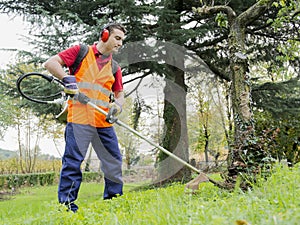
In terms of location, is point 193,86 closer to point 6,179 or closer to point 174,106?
point 174,106

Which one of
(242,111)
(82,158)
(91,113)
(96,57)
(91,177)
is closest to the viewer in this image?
(82,158)

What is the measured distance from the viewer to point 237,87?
4535 millimetres

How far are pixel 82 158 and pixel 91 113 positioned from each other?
464 millimetres

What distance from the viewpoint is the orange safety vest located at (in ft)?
11.1

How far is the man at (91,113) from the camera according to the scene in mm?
3273

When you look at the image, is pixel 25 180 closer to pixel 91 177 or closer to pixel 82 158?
pixel 91 177

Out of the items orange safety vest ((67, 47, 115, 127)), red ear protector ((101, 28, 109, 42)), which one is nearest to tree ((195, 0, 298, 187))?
orange safety vest ((67, 47, 115, 127))

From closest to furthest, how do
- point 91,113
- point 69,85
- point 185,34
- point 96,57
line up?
point 69,85 < point 91,113 < point 96,57 < point 185,34


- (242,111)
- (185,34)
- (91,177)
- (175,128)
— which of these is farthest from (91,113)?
(91,177)

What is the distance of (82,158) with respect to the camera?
11.0 feet

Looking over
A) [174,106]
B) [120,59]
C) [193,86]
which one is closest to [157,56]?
[120,59]

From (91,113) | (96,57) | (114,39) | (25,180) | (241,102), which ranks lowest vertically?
(25,180)

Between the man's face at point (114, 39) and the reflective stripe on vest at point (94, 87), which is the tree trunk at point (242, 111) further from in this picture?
the man's face at point (114, 39)

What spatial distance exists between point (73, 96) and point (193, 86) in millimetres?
6758
